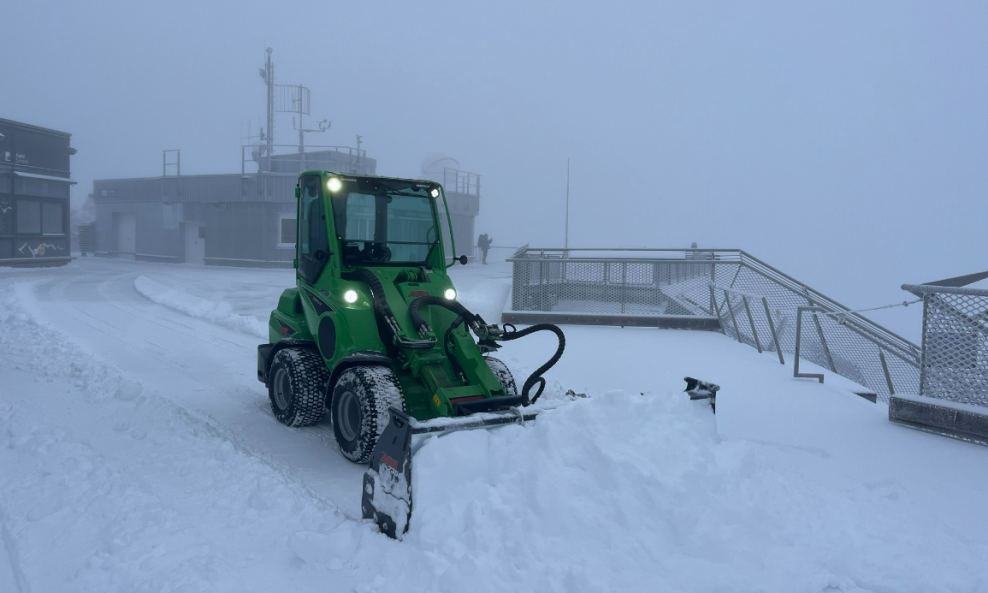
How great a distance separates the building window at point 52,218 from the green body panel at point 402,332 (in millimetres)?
25754

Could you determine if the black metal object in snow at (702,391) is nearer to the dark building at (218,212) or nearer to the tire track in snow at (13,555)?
the tire track in snow at (13,555)

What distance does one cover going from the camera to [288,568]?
368cm

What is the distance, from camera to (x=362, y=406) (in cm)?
501

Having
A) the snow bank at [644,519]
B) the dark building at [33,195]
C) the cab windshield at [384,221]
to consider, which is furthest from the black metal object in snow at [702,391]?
the dark building at [33,195]

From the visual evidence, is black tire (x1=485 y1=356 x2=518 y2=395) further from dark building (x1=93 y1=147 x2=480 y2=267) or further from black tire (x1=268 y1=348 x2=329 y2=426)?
dark building (x1=93 y1=147 x2=480 y2=267)

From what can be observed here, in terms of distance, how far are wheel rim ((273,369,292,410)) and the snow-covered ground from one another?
0.23m

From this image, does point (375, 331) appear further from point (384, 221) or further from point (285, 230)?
point (285, 230)

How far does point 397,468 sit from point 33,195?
2830 cm

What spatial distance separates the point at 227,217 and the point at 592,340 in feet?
77.2

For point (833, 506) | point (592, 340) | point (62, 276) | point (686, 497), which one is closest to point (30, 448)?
point (686, 497)

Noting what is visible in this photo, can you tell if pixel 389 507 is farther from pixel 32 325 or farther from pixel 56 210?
pixel 56 210

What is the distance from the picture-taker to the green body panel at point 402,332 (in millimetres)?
5297

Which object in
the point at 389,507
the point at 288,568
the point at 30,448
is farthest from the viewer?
the point at 30,448

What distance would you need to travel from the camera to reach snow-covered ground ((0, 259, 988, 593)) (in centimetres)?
349
